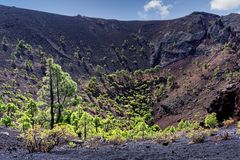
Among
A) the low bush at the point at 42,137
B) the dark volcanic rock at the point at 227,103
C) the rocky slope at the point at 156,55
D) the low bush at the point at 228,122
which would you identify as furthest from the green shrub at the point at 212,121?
the rocky slope at the point at 156,55

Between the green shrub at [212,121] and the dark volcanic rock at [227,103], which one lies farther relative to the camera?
the dark volcanic rock at [227,103]

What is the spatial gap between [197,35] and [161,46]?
19.5 m

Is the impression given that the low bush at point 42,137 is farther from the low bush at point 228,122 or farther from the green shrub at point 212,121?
the low bush at point 228,122

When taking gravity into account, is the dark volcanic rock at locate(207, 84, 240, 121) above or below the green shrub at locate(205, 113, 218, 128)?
above

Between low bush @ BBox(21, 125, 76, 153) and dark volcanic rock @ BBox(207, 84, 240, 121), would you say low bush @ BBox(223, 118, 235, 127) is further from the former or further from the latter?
low bush @ BBox(21, 125, 76, 153)

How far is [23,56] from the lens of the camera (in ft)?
451

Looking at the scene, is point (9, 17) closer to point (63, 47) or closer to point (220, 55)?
point (63, 47)

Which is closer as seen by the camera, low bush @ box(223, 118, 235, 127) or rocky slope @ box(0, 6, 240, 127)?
low bush @ box(223, 118, 235, 127)

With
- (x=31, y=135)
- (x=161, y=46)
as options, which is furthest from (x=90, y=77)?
(x=31, y=135)

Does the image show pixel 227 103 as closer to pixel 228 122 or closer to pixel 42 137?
pixel 228 122

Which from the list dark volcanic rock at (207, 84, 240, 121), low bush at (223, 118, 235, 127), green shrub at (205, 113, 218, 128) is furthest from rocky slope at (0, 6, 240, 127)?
low bush at (223, 118, 235, 127)

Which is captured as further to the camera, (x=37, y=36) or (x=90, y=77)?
(x=37, y=36)

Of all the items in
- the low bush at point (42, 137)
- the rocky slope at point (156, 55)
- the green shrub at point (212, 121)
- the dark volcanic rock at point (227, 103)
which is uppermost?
the rocky slope at point (156, 55)

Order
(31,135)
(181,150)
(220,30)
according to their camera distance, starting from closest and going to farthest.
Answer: (181,150) → (31,135) → (220,30)
